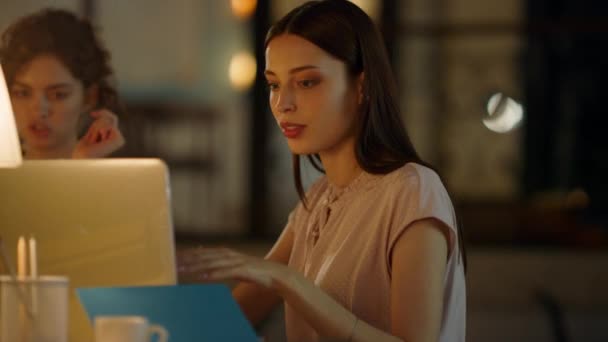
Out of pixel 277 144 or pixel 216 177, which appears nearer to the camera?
pixel 277 144

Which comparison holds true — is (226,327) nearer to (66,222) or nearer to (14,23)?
(66,222)

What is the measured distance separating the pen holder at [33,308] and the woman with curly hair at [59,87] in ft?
2.73

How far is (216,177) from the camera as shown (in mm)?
6996

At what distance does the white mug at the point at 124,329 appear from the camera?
1.32 m

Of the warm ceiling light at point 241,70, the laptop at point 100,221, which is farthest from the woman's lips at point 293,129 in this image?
the warm ceiling light at point 241,70

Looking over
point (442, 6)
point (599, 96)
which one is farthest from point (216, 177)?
point (599, 96)

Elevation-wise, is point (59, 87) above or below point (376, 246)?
above

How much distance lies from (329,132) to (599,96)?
4.59m

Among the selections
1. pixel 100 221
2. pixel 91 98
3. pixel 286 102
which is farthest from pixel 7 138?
pixel 91 98

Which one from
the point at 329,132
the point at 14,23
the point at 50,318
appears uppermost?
the point at 14,23

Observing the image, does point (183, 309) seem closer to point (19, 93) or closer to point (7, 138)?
point (7, 138)

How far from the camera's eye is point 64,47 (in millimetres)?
2340

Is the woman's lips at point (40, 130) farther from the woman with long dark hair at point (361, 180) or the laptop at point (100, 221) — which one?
the laptop at point (100, 221)

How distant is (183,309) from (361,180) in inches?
25.1
